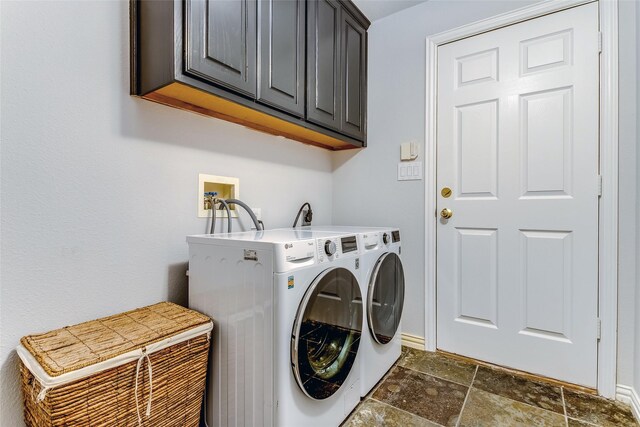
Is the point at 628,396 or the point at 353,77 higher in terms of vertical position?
the point at 353,77

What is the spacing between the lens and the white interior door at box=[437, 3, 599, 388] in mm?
1593

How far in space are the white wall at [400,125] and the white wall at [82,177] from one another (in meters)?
1.22

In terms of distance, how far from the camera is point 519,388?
160 cm

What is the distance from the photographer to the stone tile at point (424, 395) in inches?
54.9

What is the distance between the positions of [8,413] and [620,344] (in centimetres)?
259

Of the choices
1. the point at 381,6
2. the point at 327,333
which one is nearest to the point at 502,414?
the point at 327,333

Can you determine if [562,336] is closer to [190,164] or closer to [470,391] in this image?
[470,391]

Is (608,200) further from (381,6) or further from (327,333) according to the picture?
(381,6)

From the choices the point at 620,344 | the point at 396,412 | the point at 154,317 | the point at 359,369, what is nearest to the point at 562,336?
the point at 620,344

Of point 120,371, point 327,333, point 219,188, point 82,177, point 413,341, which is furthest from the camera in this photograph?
point 413,341

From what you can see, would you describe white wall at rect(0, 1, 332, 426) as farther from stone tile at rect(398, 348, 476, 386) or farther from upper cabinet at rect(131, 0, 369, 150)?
stone tile at rect(398, 348, 476, 386)

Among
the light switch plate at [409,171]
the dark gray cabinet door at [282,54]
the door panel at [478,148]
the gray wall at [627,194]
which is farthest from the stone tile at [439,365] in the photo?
the dark gray cabinet door at [282,54]

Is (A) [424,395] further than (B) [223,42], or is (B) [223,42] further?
(A) [424,395]

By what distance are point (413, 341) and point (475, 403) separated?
62 centimetres
